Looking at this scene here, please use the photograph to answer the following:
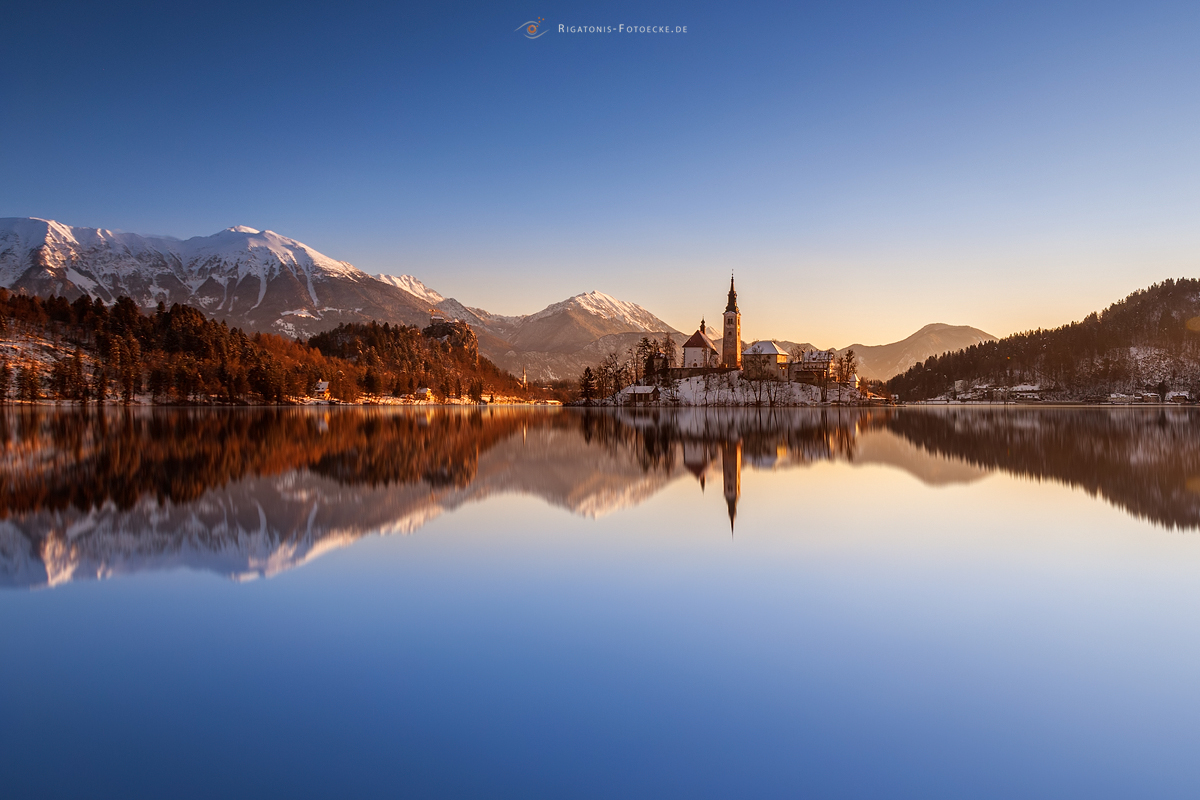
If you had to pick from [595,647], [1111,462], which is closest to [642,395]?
[1111,462]

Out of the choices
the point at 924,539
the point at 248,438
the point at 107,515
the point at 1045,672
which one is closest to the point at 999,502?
the point at 924,539

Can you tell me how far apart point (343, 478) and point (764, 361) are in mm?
143878

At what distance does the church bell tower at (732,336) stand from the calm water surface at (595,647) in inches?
5507

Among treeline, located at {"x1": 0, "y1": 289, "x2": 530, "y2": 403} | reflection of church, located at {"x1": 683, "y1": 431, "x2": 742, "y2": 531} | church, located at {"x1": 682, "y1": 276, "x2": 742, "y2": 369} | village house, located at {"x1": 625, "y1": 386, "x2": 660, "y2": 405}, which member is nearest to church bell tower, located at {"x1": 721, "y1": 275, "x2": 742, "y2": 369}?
church, located at {"x1": 682, "y1": 276, "x2": 742, "y2": 369}

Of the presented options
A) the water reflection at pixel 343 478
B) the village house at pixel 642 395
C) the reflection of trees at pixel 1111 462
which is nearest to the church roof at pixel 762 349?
the village house at pixel 642 395

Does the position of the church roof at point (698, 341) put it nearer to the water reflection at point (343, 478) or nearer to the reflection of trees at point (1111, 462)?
the reflection of trees at point (1111, 462)

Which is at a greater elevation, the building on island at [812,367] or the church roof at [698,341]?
the church roof at [698,341]

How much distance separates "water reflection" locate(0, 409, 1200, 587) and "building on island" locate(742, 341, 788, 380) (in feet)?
351

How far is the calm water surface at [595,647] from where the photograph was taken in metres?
6.05

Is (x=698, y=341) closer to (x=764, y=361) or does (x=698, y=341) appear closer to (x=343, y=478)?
(x=764, y=361)

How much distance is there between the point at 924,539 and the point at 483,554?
10.2m

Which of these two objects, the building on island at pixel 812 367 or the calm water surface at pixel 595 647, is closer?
the calm water surface at pixel 595 647

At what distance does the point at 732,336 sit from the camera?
158 m

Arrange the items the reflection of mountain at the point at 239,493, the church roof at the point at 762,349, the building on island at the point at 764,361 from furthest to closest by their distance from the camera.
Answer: the church roof at the point at 762,349 → the building on island at the point at 764,361 → the reflection of mountain at the point at 239,493
